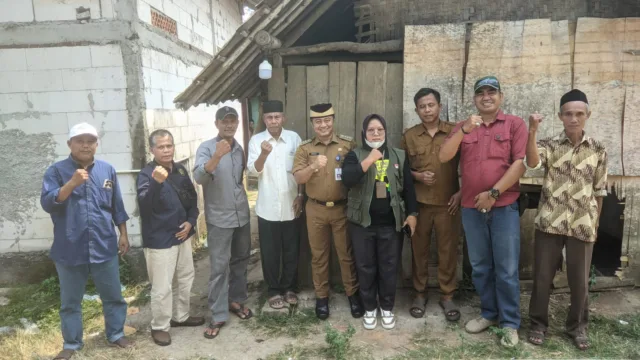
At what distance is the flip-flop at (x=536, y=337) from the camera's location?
3.55m

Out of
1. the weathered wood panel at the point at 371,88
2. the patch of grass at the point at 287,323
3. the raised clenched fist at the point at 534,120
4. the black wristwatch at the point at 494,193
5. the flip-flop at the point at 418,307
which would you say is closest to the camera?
the raised clenched fist at the point at 534,120

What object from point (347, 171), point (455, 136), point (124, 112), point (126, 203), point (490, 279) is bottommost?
point (490, 279)

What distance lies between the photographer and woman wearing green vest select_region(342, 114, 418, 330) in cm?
373

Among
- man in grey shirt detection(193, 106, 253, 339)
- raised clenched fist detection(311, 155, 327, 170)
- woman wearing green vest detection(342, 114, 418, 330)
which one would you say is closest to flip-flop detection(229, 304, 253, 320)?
man in grey shirt detection(193, 106, 253, 339)

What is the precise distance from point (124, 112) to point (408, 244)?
3.81 m

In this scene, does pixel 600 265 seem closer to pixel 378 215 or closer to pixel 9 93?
pixel 378 215

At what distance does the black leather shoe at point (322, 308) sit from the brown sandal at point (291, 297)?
286mm

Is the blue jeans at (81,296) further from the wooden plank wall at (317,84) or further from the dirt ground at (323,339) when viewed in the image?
the wooden plank wall at (317,84)

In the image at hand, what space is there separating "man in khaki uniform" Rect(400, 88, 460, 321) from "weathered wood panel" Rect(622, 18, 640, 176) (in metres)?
1.78

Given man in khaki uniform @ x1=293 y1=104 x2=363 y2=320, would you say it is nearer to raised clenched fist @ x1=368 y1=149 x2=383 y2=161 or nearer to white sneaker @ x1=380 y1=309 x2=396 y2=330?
white sneaker @ x1=380 y1=309 x2=396 y2=330

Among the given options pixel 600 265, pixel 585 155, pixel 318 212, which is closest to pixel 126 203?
pixel 318 212

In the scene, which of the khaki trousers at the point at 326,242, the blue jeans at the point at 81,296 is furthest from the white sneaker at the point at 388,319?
the blue jeans at the point at 81,296

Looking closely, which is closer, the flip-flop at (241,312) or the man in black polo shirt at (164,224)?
the man in black polo shirt at (164,224)

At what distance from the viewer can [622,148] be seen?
4156mm
